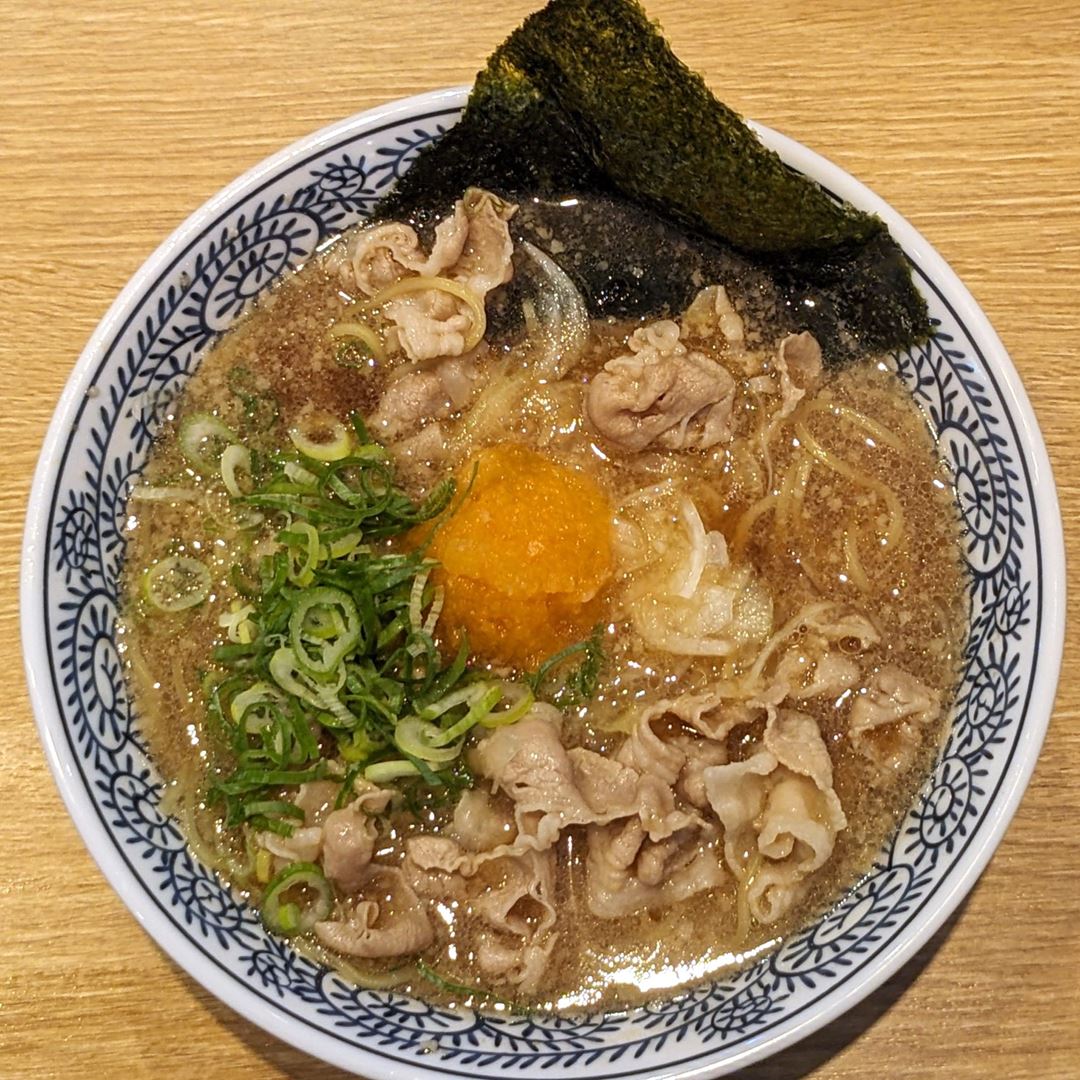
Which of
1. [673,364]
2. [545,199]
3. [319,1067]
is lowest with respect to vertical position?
[319,1067]

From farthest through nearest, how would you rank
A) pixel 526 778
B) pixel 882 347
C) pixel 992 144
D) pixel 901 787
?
pixel 992 144 → pixel 882 347 → pixel 901 787 → pixel 526 778

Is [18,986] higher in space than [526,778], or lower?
lower

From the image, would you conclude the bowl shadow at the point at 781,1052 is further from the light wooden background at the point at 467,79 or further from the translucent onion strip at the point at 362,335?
the translucent onion strip at the point at 362,335

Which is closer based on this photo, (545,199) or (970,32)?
(545,199)

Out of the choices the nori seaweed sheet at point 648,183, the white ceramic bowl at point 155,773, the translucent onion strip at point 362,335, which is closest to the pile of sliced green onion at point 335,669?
the white ceramic bowl at point 155,773

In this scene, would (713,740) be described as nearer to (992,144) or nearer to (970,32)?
(992,144)

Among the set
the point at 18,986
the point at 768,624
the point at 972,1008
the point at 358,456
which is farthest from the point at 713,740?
the point at 18,986

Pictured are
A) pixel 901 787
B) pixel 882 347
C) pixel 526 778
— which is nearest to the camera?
pixel 526 778
